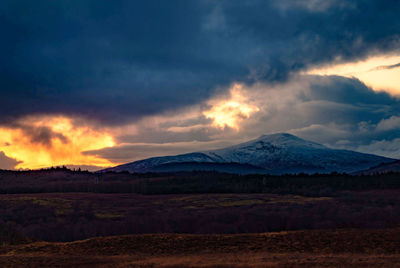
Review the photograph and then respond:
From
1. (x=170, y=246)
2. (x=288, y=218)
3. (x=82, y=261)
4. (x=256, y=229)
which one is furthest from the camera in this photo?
(x=288, y=218)

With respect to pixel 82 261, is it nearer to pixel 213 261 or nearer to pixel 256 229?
pixel 213 261

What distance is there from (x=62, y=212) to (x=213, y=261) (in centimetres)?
7165

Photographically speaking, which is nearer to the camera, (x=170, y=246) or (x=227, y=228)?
(x=170, y=246)

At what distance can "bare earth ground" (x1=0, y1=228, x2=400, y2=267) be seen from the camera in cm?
2628

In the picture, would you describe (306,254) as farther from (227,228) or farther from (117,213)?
(117,213)

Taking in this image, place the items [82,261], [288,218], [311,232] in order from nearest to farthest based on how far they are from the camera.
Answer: [82,261]
[311,232]
[288,218]

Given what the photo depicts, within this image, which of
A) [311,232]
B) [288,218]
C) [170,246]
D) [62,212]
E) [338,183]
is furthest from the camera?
[338,183]

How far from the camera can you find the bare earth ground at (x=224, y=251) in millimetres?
26281

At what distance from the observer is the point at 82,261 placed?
92.8 feet

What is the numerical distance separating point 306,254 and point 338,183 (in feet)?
510

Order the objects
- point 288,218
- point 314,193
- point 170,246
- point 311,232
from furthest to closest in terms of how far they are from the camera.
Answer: point 314,193, point 288,218, point 311,232, point 170,246

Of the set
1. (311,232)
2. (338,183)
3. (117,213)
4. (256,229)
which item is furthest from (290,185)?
(311,232)

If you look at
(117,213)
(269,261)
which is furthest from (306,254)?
(117,213)

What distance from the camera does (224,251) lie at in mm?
30953
